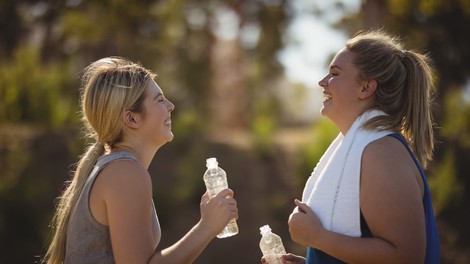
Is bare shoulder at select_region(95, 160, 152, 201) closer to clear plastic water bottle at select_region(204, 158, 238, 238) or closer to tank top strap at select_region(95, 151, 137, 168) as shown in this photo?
tank top strap at select_region(95, 151, 137, 168)

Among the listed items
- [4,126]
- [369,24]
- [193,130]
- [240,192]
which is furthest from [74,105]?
[369,24]

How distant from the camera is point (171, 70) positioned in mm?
18031

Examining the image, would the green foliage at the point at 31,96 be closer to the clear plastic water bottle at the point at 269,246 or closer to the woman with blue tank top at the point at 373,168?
the clear plastic water bottle at the point at 269,246

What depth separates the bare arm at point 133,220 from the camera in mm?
3131

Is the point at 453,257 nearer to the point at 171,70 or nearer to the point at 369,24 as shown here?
the point at 369,24

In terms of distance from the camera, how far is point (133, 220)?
10.3 ft

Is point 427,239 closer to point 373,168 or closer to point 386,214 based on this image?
point 386,214

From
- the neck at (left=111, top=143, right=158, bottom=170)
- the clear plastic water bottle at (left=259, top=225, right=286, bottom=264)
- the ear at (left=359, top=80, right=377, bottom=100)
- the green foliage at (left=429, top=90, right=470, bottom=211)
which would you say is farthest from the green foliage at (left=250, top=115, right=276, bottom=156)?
the ear at (left=359, top=80, right=377, bottom=100)

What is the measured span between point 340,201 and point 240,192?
9.47m

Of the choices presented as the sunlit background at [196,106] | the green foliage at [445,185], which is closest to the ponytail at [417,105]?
the sunlit background at [196,106]

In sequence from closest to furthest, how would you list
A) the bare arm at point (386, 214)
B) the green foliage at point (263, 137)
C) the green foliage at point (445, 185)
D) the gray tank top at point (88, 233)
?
the bare arm at point (386, 214), the gray tank top at point (88, 233), the green foliage at point (445, 185), the green foliage at point (263, 137)

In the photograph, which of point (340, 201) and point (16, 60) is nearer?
point (340, 201)

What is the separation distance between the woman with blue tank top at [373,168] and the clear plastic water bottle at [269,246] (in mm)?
89

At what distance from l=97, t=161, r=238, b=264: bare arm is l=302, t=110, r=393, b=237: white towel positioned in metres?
0.58
